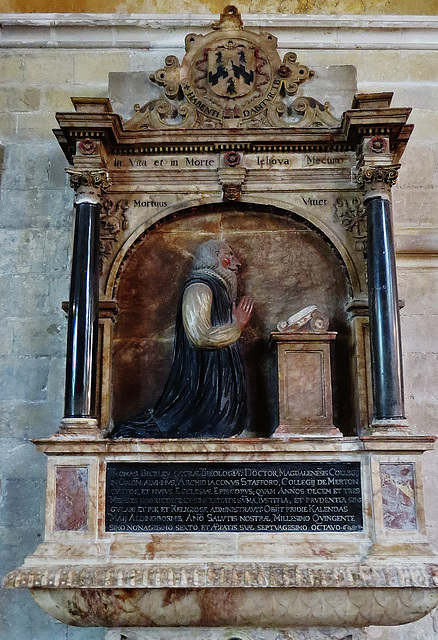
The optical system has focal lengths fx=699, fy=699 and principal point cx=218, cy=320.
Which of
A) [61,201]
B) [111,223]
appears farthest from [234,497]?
[61,201]

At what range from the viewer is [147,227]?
17.7 feet

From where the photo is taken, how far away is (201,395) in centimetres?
502

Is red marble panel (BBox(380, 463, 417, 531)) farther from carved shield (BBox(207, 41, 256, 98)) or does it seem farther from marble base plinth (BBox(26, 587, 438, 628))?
carved shield (BBox(207, 41, 256, 98))

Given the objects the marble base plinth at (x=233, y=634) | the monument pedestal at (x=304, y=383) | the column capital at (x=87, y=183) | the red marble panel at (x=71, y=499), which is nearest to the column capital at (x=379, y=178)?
the monument pedestal at (x=304, y=383)

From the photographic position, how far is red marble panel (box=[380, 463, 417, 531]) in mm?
4477

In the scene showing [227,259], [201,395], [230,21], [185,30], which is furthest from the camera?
[185,30]

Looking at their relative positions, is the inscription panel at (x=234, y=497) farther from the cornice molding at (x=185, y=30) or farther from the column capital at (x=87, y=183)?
the cornice molding at (x=185, y=30)

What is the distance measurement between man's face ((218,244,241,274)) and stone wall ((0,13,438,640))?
1.40 meters

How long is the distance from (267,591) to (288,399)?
1269mm

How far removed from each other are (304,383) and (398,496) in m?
0.98

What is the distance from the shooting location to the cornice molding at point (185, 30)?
6.26 m

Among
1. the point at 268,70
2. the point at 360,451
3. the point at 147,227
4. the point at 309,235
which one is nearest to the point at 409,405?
the point at 360,451

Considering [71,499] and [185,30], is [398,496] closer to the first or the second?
[71,499]

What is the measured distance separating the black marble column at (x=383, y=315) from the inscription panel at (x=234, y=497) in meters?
0.50
